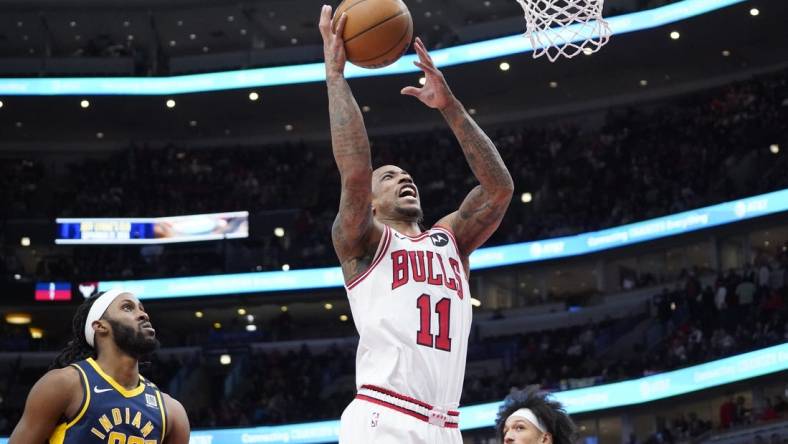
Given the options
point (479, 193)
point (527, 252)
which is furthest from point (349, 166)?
point (527, 252)

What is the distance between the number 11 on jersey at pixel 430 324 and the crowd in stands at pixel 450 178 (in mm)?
20238

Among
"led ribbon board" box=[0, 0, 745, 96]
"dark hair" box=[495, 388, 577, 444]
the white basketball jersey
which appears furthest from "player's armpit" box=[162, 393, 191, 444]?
"led ribbon board" box=[0, 0, 745, 96]

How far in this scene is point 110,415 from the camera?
17.4ft

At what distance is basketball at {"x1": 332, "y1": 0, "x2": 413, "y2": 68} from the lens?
512 cm

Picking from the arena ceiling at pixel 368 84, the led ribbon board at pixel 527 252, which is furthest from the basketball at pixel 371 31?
the arena ceiling at pixel 368 84

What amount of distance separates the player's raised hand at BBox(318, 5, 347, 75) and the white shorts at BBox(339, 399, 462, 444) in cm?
141

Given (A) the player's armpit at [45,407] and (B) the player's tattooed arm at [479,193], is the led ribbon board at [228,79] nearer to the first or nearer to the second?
(B) the player's tattooed arm at [479,193]

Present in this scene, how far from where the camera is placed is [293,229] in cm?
2970

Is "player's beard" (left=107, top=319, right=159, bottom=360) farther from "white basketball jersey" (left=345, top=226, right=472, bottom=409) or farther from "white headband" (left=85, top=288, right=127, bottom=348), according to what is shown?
"white basketball jersey" (left=345, top=226, right=472, bottom=409)

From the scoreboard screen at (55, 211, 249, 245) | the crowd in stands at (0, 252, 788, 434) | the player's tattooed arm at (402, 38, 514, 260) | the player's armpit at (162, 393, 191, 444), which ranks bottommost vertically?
the player's armpit at (162, 393, 191, 444)

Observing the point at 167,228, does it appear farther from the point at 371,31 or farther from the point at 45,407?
the point at 371,31

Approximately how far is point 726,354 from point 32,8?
19273 millimetres

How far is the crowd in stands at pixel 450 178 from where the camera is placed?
1029 inches

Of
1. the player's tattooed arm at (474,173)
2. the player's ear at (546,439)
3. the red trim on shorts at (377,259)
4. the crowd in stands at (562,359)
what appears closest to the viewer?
the red trim on shorts at (377,259)
